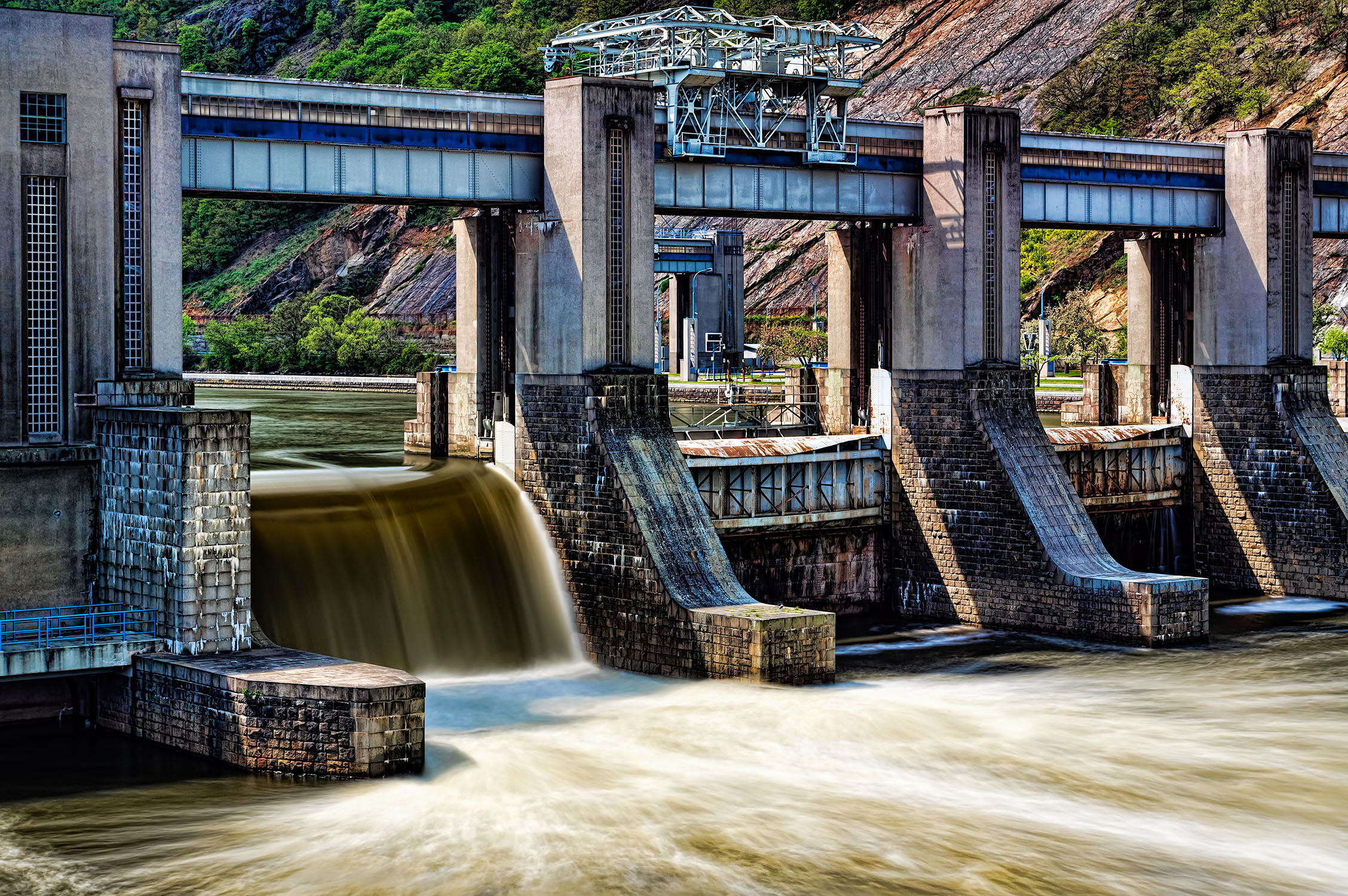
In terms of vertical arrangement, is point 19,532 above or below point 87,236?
below

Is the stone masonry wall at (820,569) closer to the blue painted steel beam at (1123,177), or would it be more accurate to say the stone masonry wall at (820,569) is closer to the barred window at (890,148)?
the barred window at (890,148)

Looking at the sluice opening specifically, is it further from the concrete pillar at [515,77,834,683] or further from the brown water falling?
the brown water falling

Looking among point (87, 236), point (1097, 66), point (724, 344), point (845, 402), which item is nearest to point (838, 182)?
point (845, 402)

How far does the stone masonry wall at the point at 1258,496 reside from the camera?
151 feet

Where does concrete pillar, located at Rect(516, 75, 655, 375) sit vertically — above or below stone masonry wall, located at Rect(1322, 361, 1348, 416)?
above

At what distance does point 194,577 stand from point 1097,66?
107 metres

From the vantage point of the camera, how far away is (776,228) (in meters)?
130

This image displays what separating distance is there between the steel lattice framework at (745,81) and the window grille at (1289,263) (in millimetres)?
14339

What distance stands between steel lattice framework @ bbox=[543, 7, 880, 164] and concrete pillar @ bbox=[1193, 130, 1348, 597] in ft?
44.2

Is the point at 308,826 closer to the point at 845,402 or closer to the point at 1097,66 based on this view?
the point at 845,402

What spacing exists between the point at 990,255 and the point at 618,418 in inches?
496

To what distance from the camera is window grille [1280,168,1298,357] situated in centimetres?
4859

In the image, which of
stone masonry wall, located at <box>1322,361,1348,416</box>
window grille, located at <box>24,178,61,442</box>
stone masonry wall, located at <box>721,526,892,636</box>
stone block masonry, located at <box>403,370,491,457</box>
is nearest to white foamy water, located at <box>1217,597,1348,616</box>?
stone masonry wall, located at <box>721,526,892,636</box>

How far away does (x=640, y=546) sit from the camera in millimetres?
34250
